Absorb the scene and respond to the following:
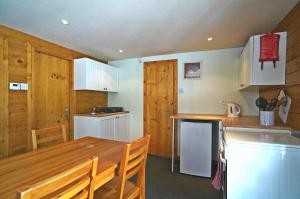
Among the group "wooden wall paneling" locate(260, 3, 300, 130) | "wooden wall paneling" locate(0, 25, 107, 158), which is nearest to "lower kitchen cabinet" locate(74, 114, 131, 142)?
"wooden wall paneling" locate(0, 25, 107, 158)

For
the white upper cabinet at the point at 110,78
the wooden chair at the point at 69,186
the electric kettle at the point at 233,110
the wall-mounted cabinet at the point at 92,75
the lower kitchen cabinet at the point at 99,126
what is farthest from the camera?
the white upper cabinet at the point at 110,78

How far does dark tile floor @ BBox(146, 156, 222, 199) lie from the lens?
2.06m

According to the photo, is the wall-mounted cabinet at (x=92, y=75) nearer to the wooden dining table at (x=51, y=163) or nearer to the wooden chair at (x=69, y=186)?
the wooden dining table at (x=51, y=163)

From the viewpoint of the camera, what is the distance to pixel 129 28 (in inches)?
85.7

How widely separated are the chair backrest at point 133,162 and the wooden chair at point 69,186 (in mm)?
268

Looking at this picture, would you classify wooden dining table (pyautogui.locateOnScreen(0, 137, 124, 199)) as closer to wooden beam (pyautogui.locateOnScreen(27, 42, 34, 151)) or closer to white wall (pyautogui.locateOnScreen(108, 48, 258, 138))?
wooden beam (pyautogui.locateOnScreen(27, 42, 34, 151))

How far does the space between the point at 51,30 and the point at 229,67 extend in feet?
10.0

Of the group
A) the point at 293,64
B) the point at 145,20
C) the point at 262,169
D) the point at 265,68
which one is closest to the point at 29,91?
the point at 145,20

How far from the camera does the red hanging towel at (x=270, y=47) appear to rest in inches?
69.0

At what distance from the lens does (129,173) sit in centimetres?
120

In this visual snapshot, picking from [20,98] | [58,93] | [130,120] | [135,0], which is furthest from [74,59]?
[135,0]

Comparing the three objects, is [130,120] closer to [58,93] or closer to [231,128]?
[58,93]

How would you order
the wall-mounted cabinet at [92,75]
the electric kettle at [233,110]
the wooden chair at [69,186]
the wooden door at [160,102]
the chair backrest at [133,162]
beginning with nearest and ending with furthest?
the wooden chair at [69,186] < the chair backrest at [133,162] < the electric kettle at [233,110] < the wall-mounted cabinet at [92,75] < the wooden door at [160,102]

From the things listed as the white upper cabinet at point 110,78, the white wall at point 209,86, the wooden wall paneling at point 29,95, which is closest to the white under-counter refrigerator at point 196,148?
the white wall at point 209,86
